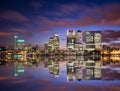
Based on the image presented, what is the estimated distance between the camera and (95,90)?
18.5 m

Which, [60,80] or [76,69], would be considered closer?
[60,80]

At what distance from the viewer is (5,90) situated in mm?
18453

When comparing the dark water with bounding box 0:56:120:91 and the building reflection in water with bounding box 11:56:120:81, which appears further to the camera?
the building reflection in water with bounding box 11:56:120:81

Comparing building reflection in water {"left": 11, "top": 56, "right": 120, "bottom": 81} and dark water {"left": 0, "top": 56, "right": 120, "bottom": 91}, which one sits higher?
building reflection in water {"left": 11, "top": 56, "right": 120, "bottom": 81}

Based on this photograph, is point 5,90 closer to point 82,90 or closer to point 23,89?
point 23,89

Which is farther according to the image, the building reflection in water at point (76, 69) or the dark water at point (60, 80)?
the building reflection in water at point (76, 69)

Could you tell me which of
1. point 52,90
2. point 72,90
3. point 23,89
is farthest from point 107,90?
point 23,89

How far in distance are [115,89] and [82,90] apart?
2.10 meters

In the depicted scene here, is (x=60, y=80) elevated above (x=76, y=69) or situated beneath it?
situated beneath

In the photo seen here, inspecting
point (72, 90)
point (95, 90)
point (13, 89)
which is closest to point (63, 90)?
point (72, 90)

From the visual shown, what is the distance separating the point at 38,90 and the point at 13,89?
1.74m

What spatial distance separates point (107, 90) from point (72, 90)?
2.20 m

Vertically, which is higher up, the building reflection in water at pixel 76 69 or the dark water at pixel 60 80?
the building reflection in water at pixel 76 69

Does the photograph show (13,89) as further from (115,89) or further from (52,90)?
(115,89)
